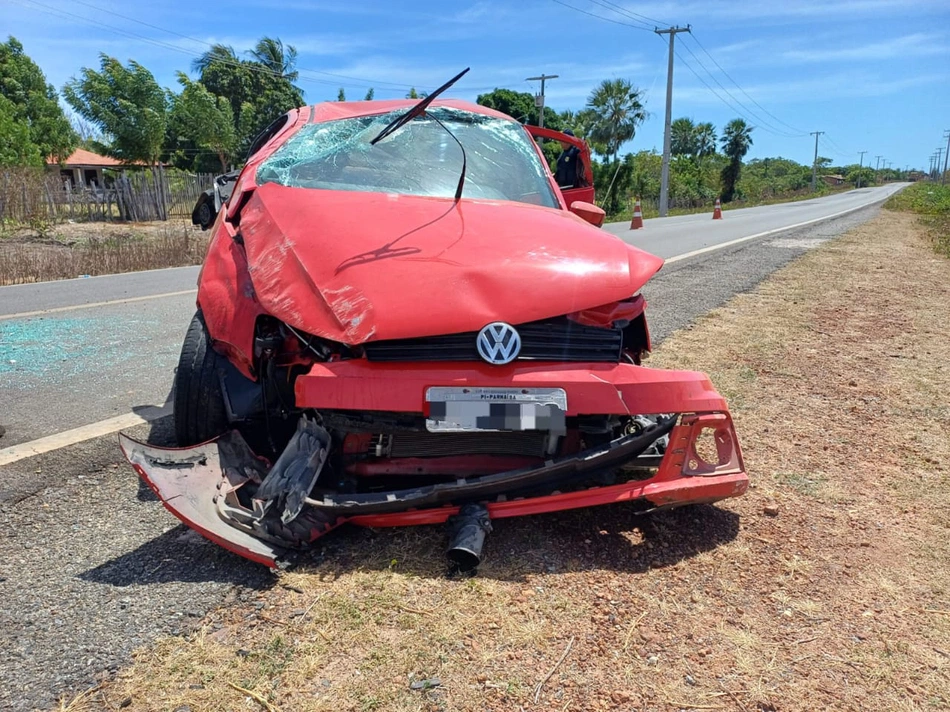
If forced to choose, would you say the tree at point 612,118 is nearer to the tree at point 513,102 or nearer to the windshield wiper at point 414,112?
the tree at point 513,102

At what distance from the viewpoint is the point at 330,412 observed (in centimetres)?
254

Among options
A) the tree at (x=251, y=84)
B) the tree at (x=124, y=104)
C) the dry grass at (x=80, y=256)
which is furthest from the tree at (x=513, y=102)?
the dry grass at (x=80, y=256)

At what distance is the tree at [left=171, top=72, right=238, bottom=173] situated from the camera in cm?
3228

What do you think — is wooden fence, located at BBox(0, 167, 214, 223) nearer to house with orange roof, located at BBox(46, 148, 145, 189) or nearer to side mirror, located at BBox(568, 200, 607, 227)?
side mirror, located at BBox(568, 200, 607, 227)

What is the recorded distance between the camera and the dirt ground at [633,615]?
188 cm

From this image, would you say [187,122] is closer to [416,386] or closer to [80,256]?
[80,256]

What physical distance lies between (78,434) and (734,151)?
82.8m

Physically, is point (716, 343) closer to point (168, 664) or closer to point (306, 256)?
point (306, 256)

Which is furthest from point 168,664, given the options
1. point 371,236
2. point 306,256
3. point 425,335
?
point 371,236

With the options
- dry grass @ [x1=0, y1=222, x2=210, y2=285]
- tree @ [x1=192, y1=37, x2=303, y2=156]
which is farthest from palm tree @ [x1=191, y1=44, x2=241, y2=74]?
dry grass @ [x1=0, y1=222, x2=210, y2=285]

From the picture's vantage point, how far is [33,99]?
34781 mm

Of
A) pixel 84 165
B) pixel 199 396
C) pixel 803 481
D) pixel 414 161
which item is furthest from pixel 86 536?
pixel 84 165

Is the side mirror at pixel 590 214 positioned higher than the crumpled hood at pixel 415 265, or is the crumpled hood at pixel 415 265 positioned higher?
the side mirror at pixel 590 214

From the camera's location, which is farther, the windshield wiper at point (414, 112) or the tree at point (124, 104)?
the tree at point (124, 104)
